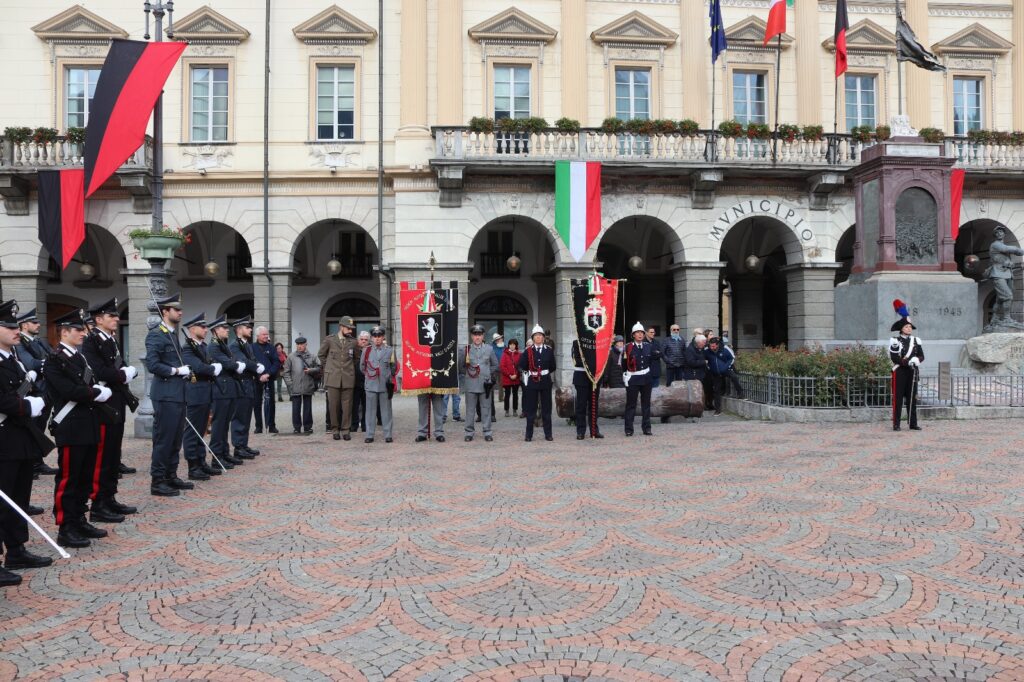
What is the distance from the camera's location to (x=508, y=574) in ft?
16.0

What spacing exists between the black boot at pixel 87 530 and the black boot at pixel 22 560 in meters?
0.63

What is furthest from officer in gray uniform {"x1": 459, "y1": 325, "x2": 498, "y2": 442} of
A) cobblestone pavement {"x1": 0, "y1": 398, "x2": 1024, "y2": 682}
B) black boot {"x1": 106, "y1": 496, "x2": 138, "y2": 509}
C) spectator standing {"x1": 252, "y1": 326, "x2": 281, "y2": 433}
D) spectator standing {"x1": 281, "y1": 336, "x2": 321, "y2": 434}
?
black boot {"x1": 106, "y1": 496, "x2": 138, "y2": 509}

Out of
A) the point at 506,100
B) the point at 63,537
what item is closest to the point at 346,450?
the point at 63,537

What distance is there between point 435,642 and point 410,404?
52.1 ft

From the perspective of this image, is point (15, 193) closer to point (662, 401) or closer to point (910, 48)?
point (662, 401)

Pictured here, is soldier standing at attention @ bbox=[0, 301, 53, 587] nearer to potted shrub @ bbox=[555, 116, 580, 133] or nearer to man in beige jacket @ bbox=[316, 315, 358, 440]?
man in beige jacket @ bbox=[316, 315, 358, 440]

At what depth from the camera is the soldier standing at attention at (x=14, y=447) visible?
5.07 metres

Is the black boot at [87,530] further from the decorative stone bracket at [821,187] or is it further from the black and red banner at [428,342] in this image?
the decorative stone bracket at [821,187]

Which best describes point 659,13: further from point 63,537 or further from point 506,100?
point 63,537

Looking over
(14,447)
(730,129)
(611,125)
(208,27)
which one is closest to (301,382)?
(14,447)

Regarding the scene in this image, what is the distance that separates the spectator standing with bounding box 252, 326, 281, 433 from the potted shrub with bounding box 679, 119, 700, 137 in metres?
13.6

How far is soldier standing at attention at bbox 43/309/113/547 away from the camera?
19.2 feet

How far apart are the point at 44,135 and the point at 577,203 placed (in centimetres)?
1546

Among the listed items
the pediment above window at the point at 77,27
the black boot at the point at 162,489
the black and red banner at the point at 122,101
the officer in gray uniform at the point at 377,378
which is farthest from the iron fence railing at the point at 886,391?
the pediment above window at the point at 77,27
